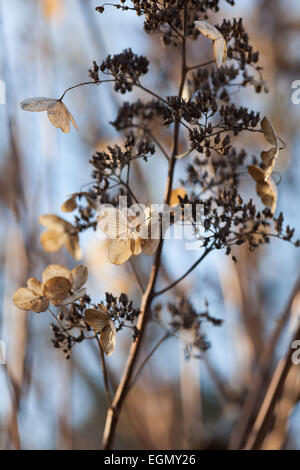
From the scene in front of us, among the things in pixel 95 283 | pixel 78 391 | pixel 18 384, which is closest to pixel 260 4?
pixel 95 283

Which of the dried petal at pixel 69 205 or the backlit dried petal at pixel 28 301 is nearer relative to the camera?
the backlit dried petal at pixel 28 301

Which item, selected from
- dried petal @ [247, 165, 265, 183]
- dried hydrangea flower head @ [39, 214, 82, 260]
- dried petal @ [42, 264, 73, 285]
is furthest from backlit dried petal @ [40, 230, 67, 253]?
dried petal @ [247, 165, 265, 183]

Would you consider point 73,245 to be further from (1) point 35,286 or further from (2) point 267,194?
(2) point 267,194

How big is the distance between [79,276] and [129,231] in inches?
4.1

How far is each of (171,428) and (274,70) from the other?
1.22 metres

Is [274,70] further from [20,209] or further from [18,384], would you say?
[18,384]

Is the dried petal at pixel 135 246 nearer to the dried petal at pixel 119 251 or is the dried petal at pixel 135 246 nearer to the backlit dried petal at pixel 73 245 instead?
the dried petal at pixel 119 251

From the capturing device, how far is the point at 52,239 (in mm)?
774

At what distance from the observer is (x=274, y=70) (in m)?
1.58

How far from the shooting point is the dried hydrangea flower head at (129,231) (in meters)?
0.60

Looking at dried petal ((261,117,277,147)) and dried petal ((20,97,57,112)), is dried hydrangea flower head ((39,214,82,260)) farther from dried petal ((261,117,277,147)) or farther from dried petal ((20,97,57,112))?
dried petal ((261,117,277,147))

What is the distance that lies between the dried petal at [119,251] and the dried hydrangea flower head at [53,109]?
0.53ft

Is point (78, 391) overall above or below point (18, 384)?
below

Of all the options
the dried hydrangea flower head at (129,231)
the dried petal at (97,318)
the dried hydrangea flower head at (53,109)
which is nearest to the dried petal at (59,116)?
the dried hydrangea flower head at (53,109)
